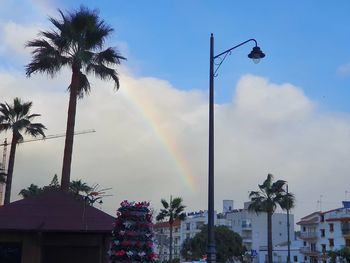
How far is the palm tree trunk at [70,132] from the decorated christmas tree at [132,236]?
11.3 metres

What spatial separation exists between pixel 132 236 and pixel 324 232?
84.6m

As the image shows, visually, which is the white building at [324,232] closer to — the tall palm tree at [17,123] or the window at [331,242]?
the window at [331,242]

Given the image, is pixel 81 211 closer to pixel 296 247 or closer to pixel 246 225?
pixel 296 247

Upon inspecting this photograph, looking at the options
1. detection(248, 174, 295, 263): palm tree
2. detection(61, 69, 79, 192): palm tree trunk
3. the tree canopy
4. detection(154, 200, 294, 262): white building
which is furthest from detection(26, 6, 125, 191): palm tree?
detection(154, 200, 294, 262): white building

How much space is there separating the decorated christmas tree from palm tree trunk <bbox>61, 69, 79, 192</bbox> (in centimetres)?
1128

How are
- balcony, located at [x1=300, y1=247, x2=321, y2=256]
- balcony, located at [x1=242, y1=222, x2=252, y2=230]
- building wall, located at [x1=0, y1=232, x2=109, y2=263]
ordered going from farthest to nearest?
1. balcony, located at [x1=242, y1=222, x2=252, y2=230]
2. balcony, located at [x1=300, y1=247, x2=321, y2=256]
3. building wall, located at [x1=0, y1=232, x2=109, y2=263]

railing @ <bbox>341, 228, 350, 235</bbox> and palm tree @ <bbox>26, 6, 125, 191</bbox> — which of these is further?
railing @ <bbox>341, 228, 350, 235</bbox>

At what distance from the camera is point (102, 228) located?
21.4 m

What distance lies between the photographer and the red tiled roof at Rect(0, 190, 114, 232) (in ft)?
69.6

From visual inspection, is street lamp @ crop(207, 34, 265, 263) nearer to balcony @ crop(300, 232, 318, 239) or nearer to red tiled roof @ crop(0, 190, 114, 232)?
red tiled roof @ crop(0, 190, 114, 232)

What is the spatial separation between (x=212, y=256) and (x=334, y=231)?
8156 centimetres

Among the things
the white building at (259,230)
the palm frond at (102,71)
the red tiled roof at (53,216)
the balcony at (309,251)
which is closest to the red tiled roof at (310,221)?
the balcony at (309,251)

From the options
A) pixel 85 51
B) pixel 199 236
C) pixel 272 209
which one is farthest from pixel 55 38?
pixel 199 236

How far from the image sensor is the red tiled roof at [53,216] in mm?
21203
